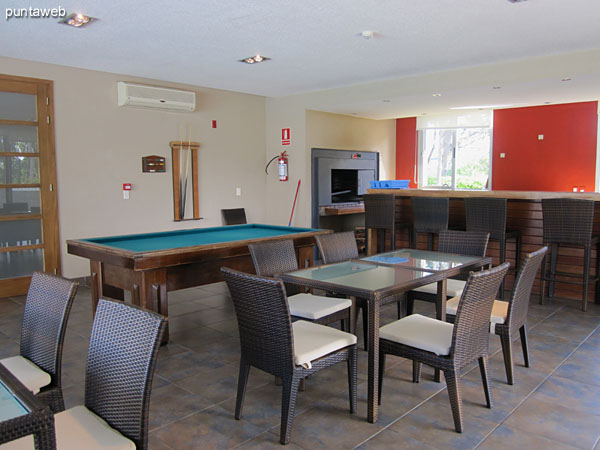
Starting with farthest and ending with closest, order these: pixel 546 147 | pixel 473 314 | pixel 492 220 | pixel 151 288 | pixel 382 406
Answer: pixel 546 147
pixel 492 220
pixel 151 288
pixel 382 406
pixel 473 314

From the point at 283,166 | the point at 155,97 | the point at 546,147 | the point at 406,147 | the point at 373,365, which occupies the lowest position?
the point at 373,365

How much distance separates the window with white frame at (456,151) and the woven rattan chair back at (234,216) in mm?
3888

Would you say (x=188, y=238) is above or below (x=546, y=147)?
below

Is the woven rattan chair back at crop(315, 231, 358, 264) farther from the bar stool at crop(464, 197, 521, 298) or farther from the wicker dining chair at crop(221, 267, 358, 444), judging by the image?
the bar stool at crop(464, 197, 521, 298)

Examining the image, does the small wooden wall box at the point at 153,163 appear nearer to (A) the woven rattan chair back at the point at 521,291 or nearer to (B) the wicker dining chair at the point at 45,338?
(B) the wicker dining chair at the point at 45,338

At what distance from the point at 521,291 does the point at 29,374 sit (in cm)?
271

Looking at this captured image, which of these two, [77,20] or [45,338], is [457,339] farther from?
[77,20]

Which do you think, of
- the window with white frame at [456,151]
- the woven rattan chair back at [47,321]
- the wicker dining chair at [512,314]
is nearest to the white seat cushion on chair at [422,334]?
the wicker dining chair at [512,314]

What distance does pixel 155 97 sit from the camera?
20.3 ft

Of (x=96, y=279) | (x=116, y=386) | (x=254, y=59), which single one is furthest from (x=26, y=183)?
(x=116, y=386)

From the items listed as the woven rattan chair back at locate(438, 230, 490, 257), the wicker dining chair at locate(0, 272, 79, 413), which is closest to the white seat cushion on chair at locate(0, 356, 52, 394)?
the wicker dining chair at locate(0, 272, 79, 413)

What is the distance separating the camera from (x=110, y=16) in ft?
12.5

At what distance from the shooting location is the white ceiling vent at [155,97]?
595 centimetres

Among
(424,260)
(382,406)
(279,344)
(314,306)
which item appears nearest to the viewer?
(279,344)
